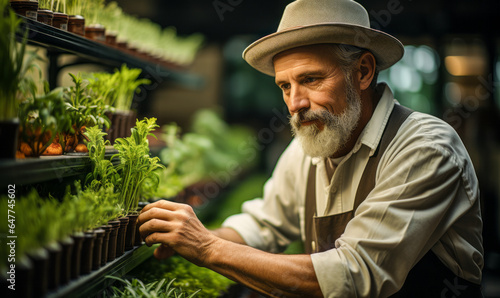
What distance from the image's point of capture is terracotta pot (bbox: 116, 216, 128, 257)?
1358 millimetres

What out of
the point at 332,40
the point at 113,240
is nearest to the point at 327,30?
the point at 332,40

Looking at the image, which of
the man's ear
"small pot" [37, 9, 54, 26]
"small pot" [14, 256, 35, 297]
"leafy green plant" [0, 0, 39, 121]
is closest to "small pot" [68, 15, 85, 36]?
"small pot" [37, 9, 54, 26]

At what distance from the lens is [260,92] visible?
5.37 m

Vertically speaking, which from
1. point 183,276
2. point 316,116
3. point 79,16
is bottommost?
point 183,276

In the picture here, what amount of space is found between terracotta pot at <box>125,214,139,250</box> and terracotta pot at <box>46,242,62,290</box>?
16.4 inches

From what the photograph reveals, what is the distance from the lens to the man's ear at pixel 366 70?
1.76 m

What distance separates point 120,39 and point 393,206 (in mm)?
1914

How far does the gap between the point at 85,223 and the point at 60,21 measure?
819 millimetres

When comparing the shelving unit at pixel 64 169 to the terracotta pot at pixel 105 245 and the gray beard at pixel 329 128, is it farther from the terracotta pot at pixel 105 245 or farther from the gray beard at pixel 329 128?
the gray beard at pixel 329 128

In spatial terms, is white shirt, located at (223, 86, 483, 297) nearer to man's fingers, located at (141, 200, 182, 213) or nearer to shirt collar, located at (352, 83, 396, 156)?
shirt collar, located at (352, 83, 396, 156)

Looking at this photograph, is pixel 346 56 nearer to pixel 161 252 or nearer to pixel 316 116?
pixel 316 116

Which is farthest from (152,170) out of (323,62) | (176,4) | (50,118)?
(176,4)

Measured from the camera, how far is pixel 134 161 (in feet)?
4.81

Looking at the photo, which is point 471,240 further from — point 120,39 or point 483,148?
point 483,148
